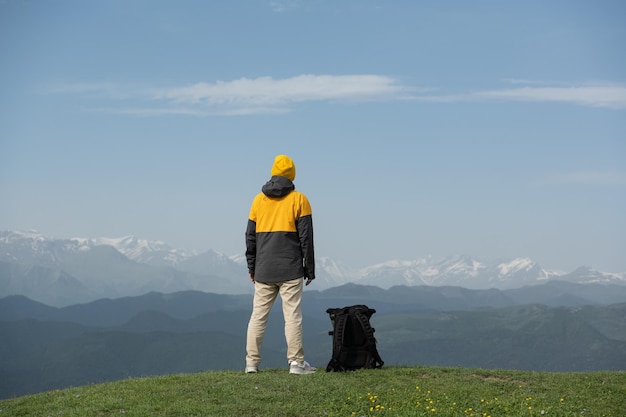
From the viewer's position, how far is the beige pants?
14.4 metres

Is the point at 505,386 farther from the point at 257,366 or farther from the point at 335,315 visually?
the point at 257,366

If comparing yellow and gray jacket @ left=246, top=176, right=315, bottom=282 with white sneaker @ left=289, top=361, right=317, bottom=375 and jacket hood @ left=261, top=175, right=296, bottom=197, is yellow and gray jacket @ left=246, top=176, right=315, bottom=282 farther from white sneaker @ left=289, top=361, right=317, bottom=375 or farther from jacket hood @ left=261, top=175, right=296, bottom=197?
white sneaker @ left=289, top=361, right=317, bottom=375

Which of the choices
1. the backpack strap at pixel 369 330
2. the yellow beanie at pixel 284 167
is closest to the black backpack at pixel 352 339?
the backpack strap at pixel 369 330

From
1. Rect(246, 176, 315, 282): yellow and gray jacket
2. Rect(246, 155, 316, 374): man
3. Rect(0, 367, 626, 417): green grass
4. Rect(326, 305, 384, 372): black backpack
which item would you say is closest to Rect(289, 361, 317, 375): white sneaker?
Rect(246, 155, 316, 374): man

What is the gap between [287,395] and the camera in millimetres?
12789

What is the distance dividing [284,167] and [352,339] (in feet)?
12.4

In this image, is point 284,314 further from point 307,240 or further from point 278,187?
point 278,187

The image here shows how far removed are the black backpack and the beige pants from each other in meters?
0.74

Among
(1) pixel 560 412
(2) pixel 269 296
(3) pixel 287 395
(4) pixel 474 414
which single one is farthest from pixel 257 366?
(1) pixel 560 412

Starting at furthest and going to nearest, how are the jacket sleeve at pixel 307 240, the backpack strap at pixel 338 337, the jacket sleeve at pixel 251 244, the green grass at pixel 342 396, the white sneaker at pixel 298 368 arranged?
the jacket sleeve at pixel 251 244 → the backpack strap at pixel 338 337 → the white sneaker at pixel 298 368 → the jacket sleeve at pixel 307 240 → the green grass at pixel 342 396

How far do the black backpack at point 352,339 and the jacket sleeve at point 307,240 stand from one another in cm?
117

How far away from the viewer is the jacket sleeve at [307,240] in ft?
46.8

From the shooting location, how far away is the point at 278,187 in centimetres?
1441

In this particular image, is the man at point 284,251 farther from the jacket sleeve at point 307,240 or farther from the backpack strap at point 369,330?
the backpack strap at point 369,330
